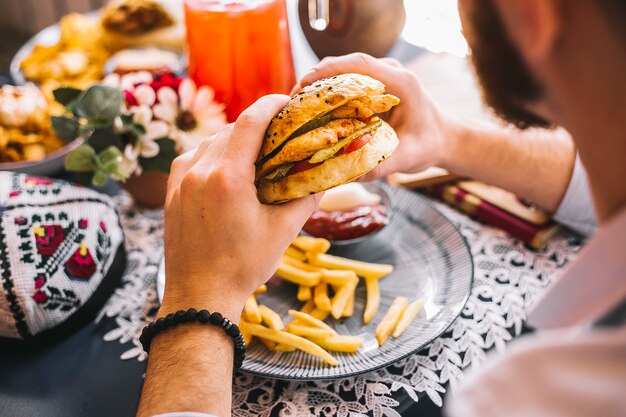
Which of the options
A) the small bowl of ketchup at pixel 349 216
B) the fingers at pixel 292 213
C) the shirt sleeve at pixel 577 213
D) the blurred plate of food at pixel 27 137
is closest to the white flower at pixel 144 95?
the blurred plate of food at pixel 27 137

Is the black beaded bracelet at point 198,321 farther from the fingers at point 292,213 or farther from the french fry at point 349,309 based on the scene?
the french fry at point 349,309

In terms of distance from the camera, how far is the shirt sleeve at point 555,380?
2.19 ft

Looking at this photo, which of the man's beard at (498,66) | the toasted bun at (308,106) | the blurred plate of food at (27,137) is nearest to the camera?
the man's beard at (498,66)

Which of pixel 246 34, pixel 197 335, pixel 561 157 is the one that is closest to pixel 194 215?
pixel 197 335

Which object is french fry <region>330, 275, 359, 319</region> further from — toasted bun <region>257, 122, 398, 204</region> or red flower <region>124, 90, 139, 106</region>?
red flower <region>124, 90, 139, 106</region>

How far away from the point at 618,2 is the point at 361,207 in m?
1.10

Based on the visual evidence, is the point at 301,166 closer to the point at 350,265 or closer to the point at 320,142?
the point at 320,142

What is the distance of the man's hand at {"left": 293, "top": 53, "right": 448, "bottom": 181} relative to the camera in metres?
1.53

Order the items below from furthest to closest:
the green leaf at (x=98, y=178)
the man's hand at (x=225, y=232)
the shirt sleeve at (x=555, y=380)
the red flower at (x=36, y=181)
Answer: the green leaf at (x=98, y=178), the red flower at (x=36, y=181), the man's hand at (x=225, y=232), the shirt sleeve at (x=555, y=380)

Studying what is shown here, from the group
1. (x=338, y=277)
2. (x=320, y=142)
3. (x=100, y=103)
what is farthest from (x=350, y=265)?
(x=100, y=103)

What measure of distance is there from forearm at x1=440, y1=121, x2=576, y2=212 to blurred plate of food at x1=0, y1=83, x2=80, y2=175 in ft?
4.20

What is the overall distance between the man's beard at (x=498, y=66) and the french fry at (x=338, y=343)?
2.09 feet

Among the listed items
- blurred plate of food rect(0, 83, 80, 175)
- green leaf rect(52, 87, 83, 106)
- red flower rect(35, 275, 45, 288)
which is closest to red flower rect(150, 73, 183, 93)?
green leaf rect(52, 87, 83, 106)

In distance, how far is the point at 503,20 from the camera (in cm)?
79
